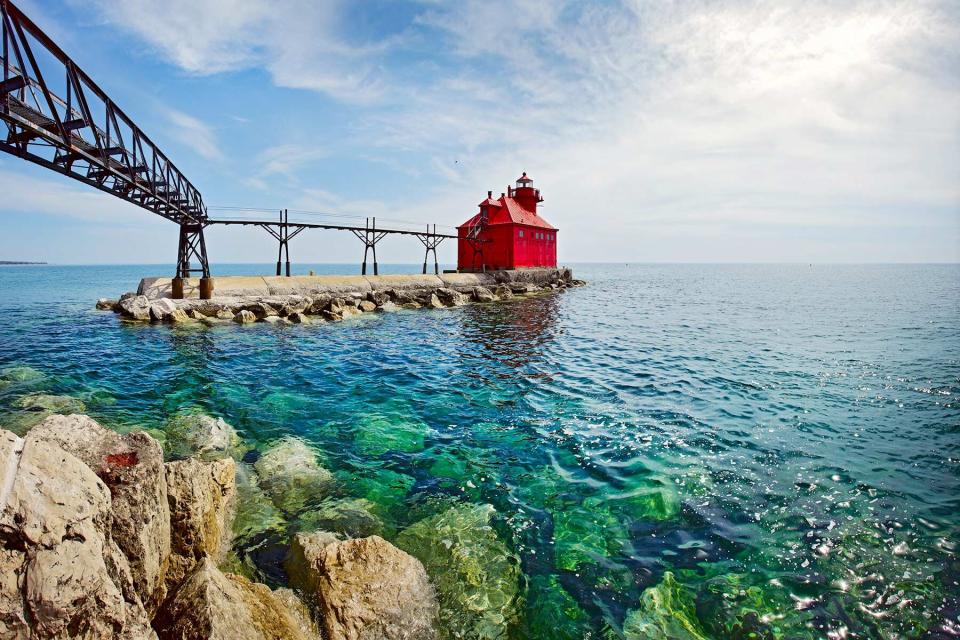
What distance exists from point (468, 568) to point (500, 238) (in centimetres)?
4123

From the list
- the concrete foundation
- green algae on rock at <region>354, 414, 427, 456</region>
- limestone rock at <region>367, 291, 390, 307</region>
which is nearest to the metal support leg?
the concrete foundation

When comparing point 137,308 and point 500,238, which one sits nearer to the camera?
point 137,308

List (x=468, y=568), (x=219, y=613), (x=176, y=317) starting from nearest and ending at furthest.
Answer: (x=219, y=613) < (x=468, y=568) < (x=176, y=317)

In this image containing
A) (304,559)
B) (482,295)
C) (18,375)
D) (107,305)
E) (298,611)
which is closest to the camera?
(298,611)

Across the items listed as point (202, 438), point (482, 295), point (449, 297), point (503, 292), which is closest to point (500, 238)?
point (503, 292)

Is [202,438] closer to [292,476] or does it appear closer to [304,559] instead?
[292,476]

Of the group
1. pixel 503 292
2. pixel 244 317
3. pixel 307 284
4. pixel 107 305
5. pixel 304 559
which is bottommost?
pixel 304 559

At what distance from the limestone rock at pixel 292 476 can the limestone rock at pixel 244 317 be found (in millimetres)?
17091

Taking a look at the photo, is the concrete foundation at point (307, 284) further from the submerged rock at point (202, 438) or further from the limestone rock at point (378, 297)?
the submerged rock at point (202, 438)

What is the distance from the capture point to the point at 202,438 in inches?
311

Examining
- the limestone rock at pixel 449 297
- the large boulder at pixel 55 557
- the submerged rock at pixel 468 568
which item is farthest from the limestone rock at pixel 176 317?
the large boulder at pixel 55 557

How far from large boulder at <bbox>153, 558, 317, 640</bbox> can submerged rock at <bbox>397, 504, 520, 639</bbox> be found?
1.50 meters

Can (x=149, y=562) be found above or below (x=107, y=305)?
below

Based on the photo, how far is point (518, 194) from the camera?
→ 165 ft
